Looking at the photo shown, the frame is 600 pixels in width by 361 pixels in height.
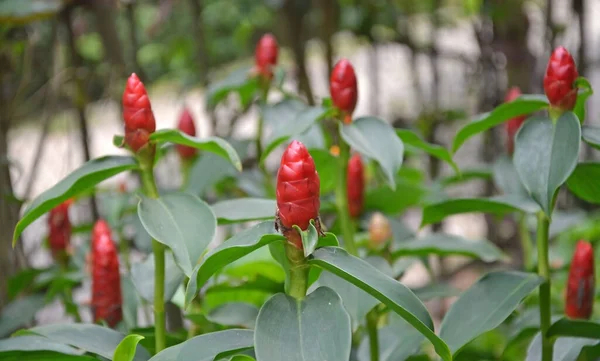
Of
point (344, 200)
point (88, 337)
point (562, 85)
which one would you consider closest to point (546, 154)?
point (562, 85)

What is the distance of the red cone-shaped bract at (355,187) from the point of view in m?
1.09

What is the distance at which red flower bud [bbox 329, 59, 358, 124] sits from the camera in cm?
80

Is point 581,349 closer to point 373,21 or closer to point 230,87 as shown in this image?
point 230,87

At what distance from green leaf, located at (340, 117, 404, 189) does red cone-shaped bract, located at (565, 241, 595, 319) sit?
0.26 m

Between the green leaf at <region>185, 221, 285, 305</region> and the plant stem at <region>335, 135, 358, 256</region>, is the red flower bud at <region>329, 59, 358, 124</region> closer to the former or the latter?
the plant stem at <region>335, 135, 358, 256</region>

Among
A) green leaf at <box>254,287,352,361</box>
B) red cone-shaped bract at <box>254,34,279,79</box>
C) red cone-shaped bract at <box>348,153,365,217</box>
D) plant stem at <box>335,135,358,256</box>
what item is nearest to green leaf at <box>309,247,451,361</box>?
green leaf at <box>254,287,352,361</box>

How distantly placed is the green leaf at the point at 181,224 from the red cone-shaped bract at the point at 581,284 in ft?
1.53

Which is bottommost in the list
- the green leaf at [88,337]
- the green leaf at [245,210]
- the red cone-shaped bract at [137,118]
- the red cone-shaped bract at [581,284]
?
the red cone-shaped bract at [581,284]

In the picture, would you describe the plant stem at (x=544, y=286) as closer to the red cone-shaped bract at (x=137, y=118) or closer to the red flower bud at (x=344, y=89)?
the red flower bud at (x=344, y=89)

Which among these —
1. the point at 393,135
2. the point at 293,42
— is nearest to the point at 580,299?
the point at 393,135

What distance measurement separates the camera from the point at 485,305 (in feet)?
2.23

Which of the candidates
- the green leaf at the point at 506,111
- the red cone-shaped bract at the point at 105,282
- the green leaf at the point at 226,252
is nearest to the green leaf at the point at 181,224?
the green leaf at the point at 226,252

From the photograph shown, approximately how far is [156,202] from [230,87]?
590 millimetres

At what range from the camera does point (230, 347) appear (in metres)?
0.55
